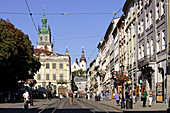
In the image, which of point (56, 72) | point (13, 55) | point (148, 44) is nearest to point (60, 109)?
point (148, 44)

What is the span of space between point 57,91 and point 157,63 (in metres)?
71.4

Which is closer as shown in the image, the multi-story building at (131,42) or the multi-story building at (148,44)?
the multi-story building at (148,44)

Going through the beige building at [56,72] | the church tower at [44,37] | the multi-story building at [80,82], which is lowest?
the multi-story building at [80,82]

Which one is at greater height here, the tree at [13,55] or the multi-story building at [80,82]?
the tree at [13,55]

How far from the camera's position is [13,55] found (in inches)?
1768

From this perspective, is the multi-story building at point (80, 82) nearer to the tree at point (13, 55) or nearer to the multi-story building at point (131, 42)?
the tree at point (13, 55)

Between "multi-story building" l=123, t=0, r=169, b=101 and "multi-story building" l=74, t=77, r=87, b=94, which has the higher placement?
"multi-story building" l=123, t=0, r=169, b=101

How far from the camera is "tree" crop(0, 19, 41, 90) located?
135 ft

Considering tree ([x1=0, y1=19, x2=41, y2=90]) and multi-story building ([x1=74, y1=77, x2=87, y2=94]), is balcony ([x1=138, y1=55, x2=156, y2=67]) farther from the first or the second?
multi-story building ([x1=74, y1=77, x2=87, y2=94])

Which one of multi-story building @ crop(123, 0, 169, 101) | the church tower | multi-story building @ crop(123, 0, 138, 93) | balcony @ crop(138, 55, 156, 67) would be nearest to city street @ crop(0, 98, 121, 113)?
multi-story building @ crop(123, 0, 169, 101)

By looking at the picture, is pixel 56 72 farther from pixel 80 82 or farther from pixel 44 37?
pixel 80 82

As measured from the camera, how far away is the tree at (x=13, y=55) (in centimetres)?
4125

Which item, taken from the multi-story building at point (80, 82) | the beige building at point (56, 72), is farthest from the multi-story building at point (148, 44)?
the multi-story building at point (80, 82)

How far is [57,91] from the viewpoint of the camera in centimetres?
10212
